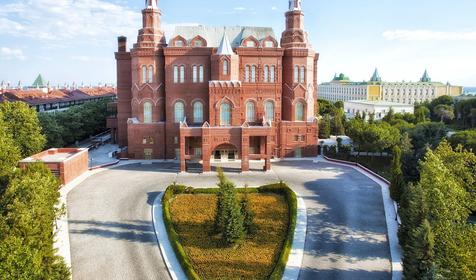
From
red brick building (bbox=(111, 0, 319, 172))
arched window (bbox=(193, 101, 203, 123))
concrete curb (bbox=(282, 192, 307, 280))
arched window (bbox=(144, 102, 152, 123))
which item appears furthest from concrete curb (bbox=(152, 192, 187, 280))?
arched window (bbox=(144, 102, 152, 123))

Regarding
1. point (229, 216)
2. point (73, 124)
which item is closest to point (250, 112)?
point (229, 216)

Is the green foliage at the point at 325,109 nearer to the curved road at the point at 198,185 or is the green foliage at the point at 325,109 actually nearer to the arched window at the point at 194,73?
the arched window at the point at 194,73

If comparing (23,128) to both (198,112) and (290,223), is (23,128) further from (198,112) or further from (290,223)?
(290,223)

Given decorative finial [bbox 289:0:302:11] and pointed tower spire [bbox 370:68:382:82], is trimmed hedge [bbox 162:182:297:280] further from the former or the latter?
pointed tower spire [bbox 370:68:382:82]

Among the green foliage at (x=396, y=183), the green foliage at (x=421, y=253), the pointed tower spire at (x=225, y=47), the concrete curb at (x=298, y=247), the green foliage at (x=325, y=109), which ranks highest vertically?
the pointed tower spire at (x=225, y=47)

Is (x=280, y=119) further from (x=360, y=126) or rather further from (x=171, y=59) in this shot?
(x=171, y=59)

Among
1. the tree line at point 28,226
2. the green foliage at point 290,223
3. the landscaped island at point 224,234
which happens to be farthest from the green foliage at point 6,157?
the green foliage at point 290,223
